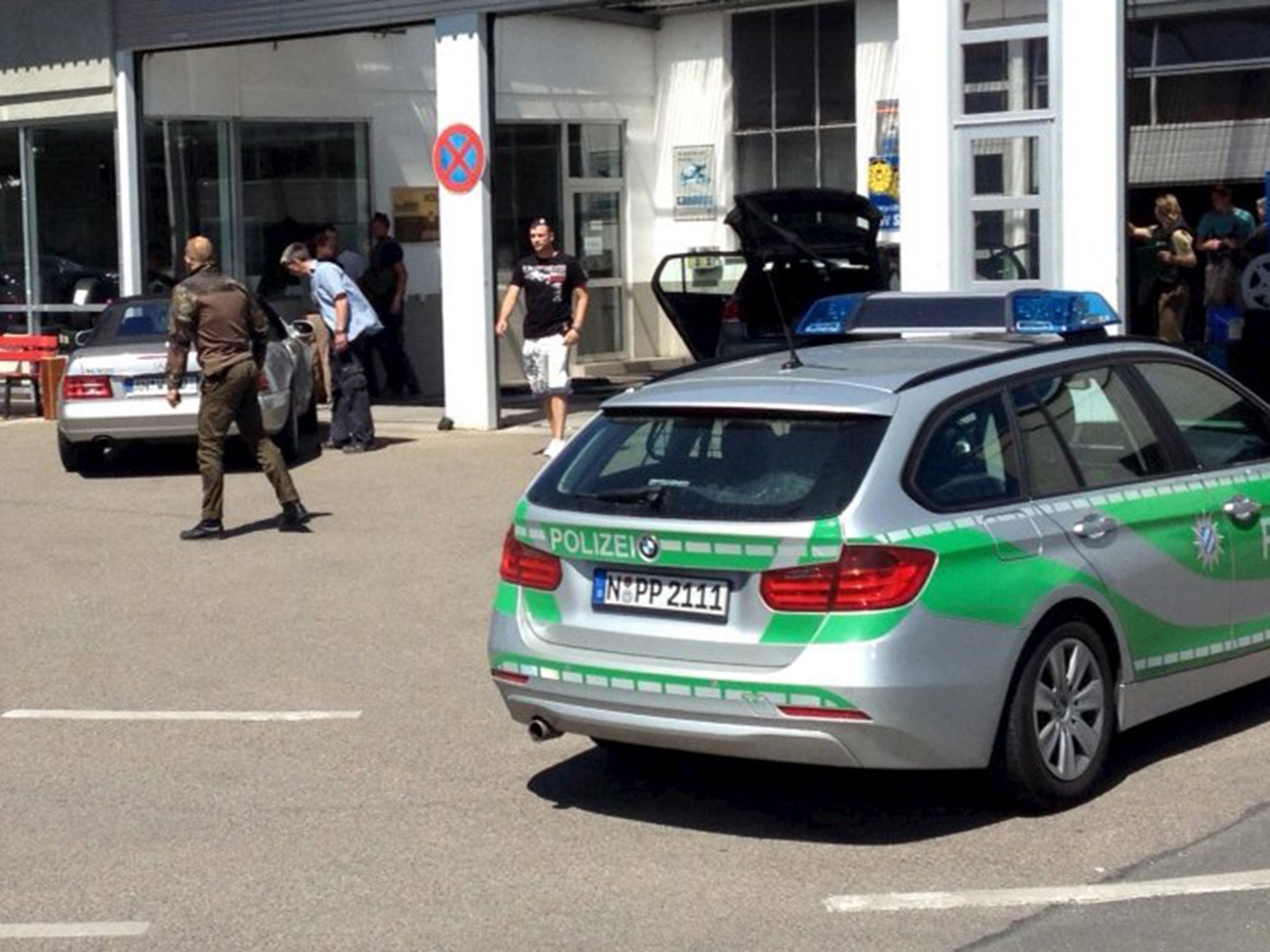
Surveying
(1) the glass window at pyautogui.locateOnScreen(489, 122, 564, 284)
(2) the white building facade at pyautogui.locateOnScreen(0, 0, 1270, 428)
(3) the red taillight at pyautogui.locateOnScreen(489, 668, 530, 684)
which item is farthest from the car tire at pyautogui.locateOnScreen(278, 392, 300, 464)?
(3) the red taillight at pyautogui.locateOnScreen(489, 668, 530, 684)

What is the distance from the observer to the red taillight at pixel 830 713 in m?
6.45

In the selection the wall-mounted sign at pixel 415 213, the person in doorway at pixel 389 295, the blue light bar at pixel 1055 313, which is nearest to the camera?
the blue light bar at pixel 1055 313

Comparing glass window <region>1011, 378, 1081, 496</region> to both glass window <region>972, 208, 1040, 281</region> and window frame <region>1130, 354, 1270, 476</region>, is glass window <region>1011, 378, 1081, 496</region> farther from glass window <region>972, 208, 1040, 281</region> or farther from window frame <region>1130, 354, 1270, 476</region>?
glass window <region>972, 208, 1040, 281</region>

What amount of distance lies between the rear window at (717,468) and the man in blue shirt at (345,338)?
9.92m

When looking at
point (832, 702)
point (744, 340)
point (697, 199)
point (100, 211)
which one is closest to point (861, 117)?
point (697, 199)

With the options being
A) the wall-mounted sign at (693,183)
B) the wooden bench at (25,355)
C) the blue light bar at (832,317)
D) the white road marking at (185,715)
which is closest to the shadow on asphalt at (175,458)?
the wooden bench at (25,355)

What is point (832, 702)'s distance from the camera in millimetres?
6449

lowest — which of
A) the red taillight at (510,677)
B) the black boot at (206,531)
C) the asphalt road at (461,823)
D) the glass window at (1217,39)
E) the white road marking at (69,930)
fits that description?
the white road marking at (69,930)

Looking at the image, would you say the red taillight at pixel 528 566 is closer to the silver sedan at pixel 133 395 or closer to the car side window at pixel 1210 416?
the car side window at pixel 1210 416

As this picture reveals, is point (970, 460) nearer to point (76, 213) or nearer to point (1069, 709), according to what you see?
point (1069, 709)

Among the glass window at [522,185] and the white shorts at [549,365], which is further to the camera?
the glass window at [522,185]

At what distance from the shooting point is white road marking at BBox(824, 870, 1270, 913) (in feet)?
20.0

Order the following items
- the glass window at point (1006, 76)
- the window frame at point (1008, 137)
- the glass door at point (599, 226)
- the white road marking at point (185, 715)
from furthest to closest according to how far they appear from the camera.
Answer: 1. the glass door at point (599, 226)
2. the glass window at point (1006, 76)
3. the window frame at point (1008, 137)
4. the white road marking at point (185, 715)

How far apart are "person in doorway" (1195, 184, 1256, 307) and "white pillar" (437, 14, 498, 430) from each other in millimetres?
6038
